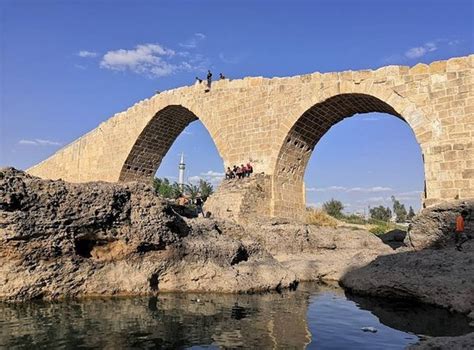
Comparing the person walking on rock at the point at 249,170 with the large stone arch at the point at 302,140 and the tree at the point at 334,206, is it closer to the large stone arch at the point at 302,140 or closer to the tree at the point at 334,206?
the large stone arch at the point at 302,140

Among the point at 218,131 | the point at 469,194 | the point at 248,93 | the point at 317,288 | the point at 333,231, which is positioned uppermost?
the point at 248,93

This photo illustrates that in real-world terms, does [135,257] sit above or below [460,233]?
below

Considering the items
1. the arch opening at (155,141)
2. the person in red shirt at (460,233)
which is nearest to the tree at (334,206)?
the arch opening at (155,141)

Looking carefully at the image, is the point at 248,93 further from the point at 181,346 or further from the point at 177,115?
the point at 181,346

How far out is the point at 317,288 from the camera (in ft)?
25.2

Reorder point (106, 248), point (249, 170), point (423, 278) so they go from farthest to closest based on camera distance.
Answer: point (249, 170) → point (423, 278) → point (106, 248)

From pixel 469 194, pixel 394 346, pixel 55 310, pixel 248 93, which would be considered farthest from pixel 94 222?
pixel 248 93

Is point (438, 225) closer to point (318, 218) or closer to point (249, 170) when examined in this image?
point (249, 170)

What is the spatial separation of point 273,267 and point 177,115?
11.8 m

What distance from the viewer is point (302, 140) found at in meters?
13.5

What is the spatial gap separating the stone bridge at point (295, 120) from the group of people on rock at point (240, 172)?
24 cm

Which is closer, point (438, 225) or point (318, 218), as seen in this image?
point (438, 225)

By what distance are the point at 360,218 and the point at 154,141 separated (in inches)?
514

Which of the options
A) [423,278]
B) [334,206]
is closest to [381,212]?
[334,206]
